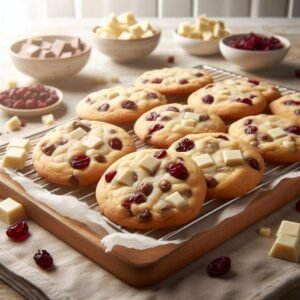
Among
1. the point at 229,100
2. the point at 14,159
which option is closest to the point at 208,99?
the point at 229,100

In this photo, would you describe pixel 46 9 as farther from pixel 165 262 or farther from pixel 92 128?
pixel 165 262

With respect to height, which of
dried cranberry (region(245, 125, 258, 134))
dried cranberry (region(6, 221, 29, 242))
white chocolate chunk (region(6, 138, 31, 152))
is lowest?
dried cranberry (region(6, 221, 29, 242))

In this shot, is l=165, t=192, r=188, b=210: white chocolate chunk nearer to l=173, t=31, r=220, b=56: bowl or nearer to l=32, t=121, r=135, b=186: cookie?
l=32, t=121, r=135, b=186: cookie

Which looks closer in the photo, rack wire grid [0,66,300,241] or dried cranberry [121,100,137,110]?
rack wire grid [0,66,300,241]

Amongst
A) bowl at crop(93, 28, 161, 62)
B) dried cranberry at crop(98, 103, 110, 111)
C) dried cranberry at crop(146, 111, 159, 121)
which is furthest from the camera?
bowl at crop(93, 28, 161, 62)

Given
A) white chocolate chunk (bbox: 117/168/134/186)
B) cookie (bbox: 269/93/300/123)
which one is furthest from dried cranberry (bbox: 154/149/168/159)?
cookie (bbox: 269/93/300/123)

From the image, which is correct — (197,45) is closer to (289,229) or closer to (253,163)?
(253,163)

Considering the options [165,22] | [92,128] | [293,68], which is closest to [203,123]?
[92,128]
